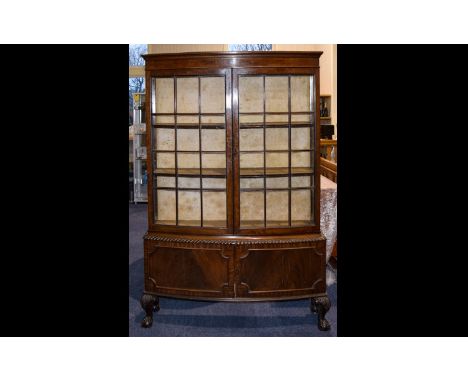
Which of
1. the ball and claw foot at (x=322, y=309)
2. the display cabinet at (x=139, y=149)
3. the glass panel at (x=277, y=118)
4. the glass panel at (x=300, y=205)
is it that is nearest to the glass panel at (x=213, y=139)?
the glass panel at (x=277, y=118)

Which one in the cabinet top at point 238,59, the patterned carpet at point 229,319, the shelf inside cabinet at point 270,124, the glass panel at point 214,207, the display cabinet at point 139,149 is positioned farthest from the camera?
the display cabinet at point 139,149

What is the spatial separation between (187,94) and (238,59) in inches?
17.8

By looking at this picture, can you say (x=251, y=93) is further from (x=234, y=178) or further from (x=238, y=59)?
(x=234, y=178)

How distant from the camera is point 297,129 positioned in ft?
10.7

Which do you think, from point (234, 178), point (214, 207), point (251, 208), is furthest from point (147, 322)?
point (234, 178)

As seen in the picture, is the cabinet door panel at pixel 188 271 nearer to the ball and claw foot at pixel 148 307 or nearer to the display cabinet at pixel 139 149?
the ball and claw foot at pixel 148 307

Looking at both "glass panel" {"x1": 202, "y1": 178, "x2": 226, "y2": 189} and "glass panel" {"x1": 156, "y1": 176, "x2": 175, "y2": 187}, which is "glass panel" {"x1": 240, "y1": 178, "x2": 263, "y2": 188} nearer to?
"glass panel" {"x1": 202, "y1": 178, "x2": 226, "y2": 189}

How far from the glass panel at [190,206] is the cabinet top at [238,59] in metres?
0.87

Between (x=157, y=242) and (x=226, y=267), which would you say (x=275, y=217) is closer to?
(x=226, y=267)

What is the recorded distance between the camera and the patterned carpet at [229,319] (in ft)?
10.5

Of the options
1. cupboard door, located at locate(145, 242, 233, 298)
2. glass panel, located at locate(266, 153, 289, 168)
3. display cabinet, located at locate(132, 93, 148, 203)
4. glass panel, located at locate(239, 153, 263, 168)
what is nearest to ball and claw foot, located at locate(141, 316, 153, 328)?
cupboard door, located at locate(145, 242, 233, 298)

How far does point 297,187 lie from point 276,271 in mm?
575

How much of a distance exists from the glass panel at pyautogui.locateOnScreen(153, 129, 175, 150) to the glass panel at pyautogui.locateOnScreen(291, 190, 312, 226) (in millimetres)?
903
